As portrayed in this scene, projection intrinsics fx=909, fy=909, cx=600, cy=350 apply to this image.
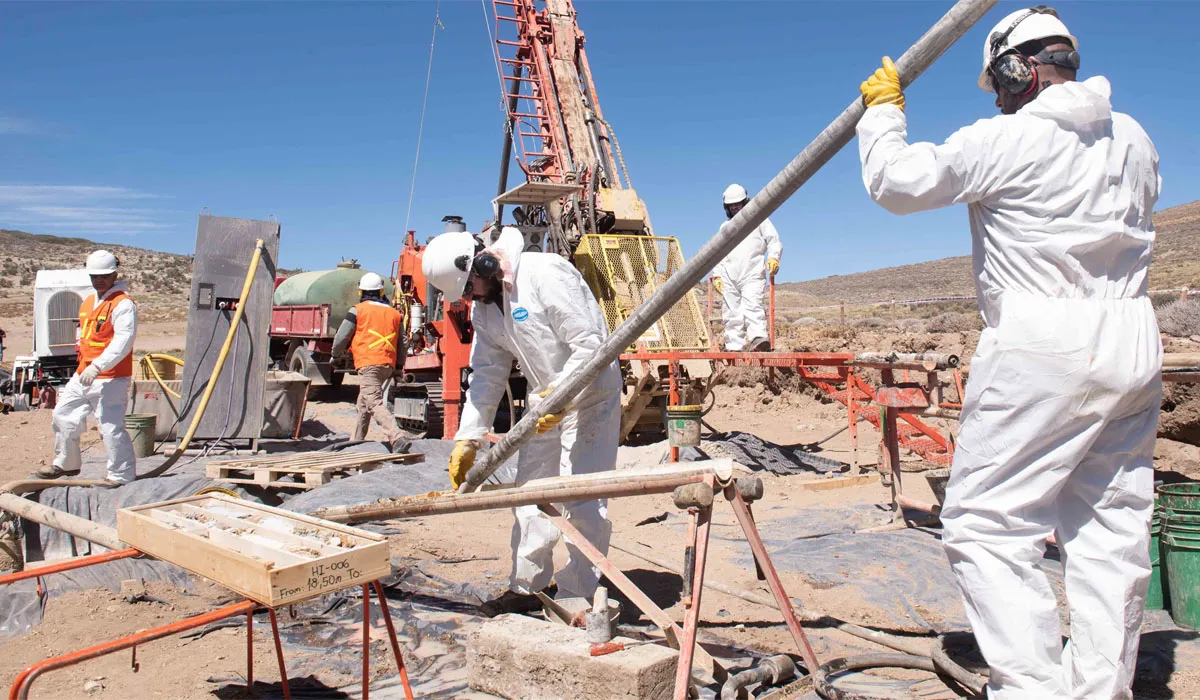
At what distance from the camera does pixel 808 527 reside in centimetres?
614

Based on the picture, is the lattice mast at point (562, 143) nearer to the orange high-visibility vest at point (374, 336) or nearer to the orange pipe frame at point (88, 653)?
the orange high-visibility vest at point (374, 336)

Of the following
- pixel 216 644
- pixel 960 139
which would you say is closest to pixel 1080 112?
pixel 960 139

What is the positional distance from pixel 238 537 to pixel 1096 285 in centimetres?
274

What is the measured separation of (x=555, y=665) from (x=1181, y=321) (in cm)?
1195

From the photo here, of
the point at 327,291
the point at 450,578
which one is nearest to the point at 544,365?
the point at 450,578

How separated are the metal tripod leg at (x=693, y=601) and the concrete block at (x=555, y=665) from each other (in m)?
0.20

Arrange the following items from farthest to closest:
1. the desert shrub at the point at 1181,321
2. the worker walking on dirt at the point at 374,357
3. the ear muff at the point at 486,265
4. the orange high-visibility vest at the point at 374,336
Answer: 1. the desert shrub at the point at 1181,321
2. the orange high-visibility vest at the point at 374,336
3. the worker walking on dirt at the point at 374,357
4. the ear muff at the point at 486,265

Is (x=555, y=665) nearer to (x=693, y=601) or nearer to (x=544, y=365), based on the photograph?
(x=693, y=601)

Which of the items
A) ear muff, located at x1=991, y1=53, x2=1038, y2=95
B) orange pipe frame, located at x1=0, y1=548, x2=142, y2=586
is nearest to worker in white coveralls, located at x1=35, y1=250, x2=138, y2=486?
orange pipe frame, located at x1=0, y1=548, x2=142, y2=586

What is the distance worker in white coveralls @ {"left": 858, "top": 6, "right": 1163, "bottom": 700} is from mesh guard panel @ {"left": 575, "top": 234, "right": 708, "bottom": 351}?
6.94 meters

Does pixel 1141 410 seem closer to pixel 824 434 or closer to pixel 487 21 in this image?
pixel 824 434

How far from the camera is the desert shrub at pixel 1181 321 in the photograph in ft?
38.4

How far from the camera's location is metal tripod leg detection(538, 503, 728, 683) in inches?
116

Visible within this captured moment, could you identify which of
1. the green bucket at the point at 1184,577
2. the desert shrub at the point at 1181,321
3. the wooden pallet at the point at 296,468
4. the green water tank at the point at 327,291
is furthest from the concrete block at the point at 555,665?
the green water tank at the point at 327,291
